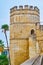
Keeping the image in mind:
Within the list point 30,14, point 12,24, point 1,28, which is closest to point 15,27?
point 12,24

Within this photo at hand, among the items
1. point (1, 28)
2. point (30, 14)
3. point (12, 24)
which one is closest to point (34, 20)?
point (30, 14)

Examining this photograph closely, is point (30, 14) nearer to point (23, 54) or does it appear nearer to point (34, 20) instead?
point (34, 20)


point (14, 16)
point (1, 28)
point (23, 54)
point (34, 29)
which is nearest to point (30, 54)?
point (23, 54)

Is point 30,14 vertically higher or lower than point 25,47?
higher

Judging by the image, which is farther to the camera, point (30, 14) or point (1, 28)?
point (1, 28)

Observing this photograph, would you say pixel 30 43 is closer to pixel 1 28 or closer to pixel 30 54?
pixel 30 54

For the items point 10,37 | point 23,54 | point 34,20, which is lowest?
point 23,54

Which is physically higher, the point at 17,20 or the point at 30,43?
the point at 17,20

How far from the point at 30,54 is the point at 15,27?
2.34m

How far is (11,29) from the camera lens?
18.7 m

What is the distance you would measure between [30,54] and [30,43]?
0.82 metres

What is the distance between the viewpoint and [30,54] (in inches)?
709

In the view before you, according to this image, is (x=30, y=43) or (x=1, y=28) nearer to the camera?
(x=30, y=43)

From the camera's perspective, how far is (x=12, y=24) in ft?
61.1
